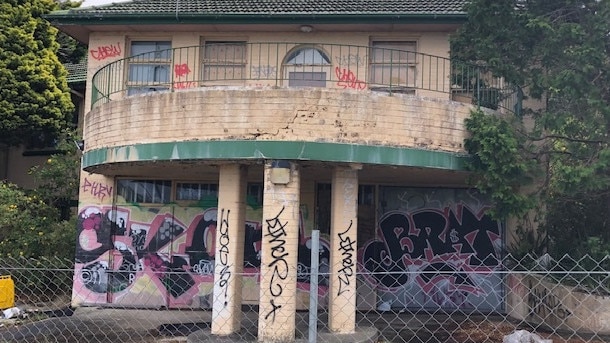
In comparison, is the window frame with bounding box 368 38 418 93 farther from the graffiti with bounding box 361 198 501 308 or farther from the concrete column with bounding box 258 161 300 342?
the concrete column with bounding box 258 161 300 342

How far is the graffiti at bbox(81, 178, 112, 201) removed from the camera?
41.4 ft

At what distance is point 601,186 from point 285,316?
497 cm

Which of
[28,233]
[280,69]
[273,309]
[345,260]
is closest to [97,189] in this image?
[28,233]

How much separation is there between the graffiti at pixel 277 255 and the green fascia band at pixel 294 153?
3.07ft

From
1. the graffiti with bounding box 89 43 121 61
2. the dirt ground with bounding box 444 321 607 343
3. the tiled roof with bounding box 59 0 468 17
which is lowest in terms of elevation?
the dirt ground with bounding box 444 321 607 343

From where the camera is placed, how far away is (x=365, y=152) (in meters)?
8.70

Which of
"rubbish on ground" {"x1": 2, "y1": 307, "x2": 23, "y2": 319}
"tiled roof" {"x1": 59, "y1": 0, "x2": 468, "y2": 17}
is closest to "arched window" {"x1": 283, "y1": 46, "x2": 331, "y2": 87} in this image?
"tiled roof" {"x1": 59, "y1": 0, "x2": 468, "y2": 17}

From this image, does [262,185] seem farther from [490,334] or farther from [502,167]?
[490,334]

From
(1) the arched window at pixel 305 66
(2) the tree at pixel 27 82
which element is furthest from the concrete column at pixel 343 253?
(2) the tree at pixel 27 82

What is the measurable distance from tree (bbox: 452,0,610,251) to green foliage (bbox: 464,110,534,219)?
0.02 m

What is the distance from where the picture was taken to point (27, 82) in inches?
650

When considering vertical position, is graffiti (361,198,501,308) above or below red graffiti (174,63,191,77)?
below

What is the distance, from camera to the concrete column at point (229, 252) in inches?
349

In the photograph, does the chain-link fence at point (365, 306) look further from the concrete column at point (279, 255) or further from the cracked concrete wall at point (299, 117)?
the cracked concrete wall at point (299, 117)
